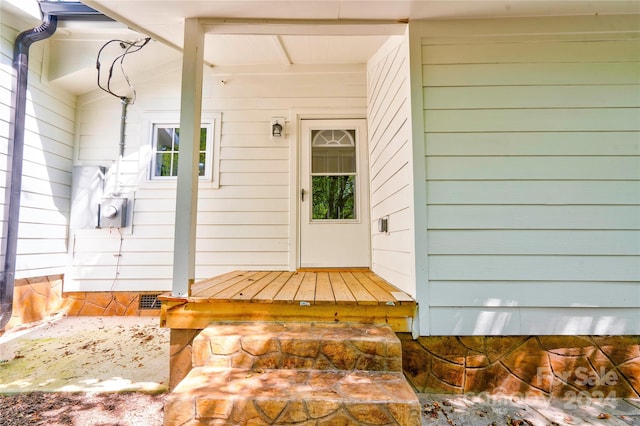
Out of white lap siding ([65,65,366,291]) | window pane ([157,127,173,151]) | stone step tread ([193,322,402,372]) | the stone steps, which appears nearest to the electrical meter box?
white lap siding ([65,65,366,291])

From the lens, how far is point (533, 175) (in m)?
1.85

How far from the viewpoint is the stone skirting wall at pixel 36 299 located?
114 inches

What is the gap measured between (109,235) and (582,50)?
4.71m

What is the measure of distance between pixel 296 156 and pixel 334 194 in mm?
627

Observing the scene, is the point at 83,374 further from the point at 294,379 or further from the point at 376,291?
the point at 376,291

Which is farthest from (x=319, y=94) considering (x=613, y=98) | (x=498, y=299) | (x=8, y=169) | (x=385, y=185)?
(x=8, y=169)

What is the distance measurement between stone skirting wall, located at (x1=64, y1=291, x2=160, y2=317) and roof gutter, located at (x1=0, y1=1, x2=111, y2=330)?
0.55 m

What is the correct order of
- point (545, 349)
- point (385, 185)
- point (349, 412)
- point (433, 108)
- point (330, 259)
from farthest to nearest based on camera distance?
point (330, 259) → point (385, 185) → point (433, 108) → point (545, 349) → point (349, 412)

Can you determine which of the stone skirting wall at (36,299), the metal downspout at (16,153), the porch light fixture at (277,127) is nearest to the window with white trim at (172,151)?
the porch light fixture at (277,127)

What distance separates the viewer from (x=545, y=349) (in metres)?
1.77

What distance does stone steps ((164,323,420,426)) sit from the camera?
3.95 feet

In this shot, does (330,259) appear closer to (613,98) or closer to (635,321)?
(635,321)

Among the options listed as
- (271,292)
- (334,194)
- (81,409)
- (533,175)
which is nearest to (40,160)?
(81,409)

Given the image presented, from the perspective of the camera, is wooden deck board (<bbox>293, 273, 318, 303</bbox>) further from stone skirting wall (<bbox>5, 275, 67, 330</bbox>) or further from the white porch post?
stone skirting wall (<bbox>5, 275, 67, 330</bbox>)
